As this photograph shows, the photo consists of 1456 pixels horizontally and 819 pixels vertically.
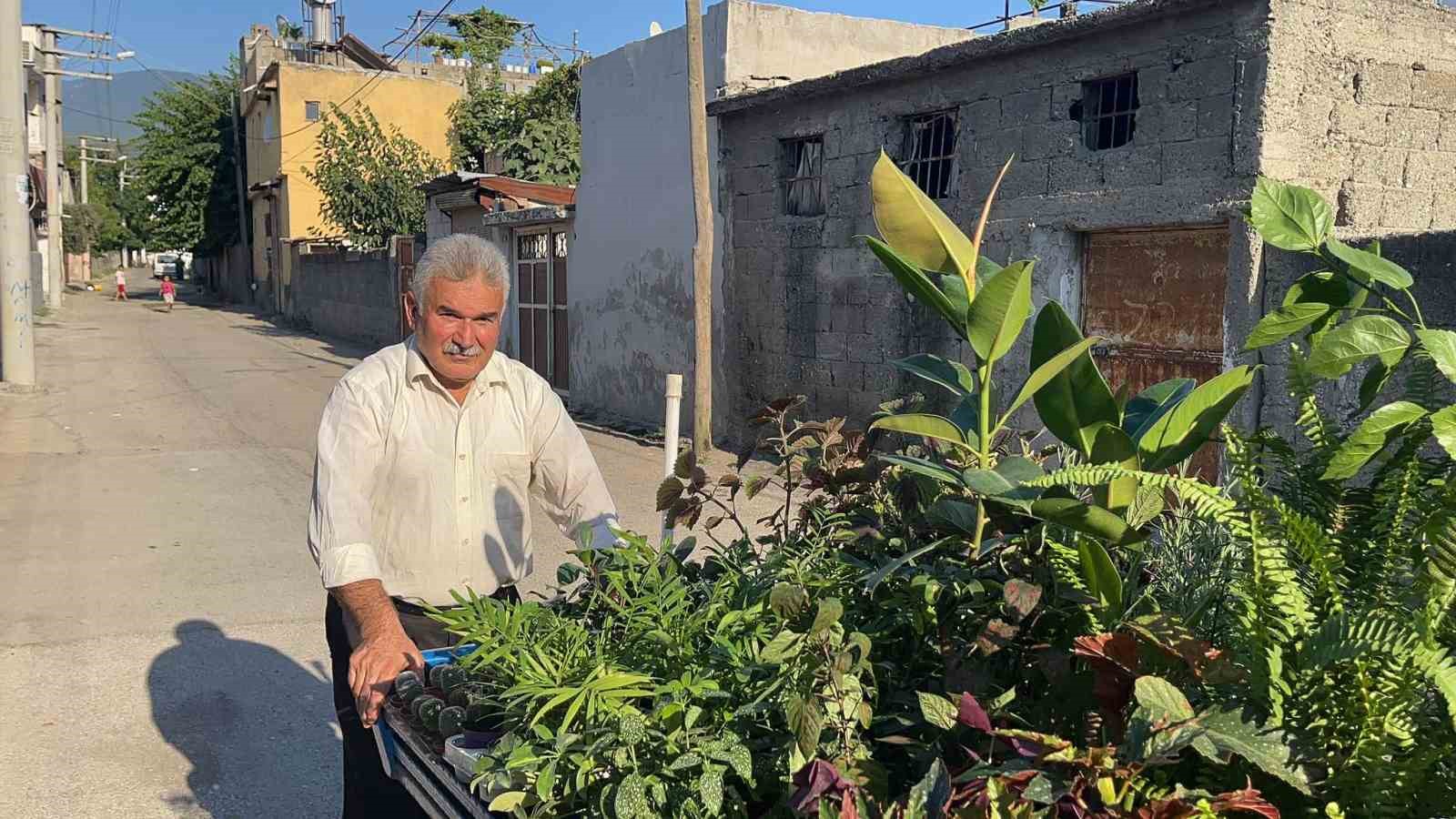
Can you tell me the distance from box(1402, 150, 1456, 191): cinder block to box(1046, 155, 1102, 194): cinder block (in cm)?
181

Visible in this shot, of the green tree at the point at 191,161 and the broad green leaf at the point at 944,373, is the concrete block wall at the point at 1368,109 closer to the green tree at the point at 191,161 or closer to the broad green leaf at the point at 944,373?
the broad green leaf at the point at 944,373

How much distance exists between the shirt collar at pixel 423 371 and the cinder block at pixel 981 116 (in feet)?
21.9

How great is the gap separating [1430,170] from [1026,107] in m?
2.55

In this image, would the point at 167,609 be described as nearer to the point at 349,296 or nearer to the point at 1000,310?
the point at 1000,310

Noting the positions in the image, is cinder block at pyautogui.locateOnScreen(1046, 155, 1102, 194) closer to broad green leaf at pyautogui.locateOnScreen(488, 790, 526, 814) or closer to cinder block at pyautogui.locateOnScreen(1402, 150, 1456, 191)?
cinder block at pyautogui.locateOnScreen(1402, 150, 1456, 191)

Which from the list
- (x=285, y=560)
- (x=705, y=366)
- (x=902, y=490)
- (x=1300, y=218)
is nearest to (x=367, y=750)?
(x=902, y=490)

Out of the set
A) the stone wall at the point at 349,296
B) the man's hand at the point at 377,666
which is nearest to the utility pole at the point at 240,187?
the stone wall at the point at 349,296

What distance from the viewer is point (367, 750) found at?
271 cm

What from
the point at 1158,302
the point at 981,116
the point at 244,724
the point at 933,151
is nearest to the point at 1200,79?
the point at 1158,302

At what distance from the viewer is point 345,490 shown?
8.43 ft

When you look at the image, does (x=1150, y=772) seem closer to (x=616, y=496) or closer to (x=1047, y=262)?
(x=1047, y=262)

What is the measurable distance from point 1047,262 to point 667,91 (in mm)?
6166

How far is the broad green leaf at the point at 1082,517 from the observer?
1.33 metres

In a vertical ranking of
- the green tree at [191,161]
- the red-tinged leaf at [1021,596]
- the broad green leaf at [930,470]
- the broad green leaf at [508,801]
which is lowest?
the broad green leaf at [508,801]
